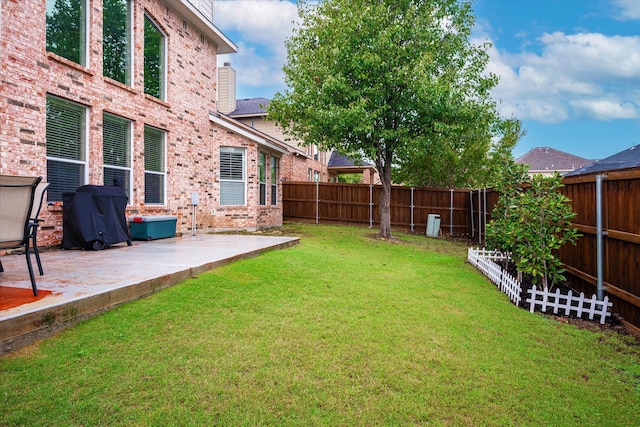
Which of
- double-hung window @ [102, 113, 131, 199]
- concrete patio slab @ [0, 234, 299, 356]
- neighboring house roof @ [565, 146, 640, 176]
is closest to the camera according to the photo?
concrete patio slab @ [0, 234, 299, 356]

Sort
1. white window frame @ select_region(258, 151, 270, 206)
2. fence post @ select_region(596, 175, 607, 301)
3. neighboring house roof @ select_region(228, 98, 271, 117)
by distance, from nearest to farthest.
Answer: fence post @ select_region(596, 175, 607, 301)
white window frame @ select_region(258, 151, 270, 206)
neighboring house roof @ select_region(228, 98, 271, 117)

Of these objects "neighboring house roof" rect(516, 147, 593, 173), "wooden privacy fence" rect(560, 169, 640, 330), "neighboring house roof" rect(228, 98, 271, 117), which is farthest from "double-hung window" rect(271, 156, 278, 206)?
"neighboring house roof" rect(516, 147, 593, 173)

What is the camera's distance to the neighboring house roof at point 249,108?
70.7 feet

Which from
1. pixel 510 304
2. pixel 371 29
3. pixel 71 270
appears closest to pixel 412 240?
pixel 371 29

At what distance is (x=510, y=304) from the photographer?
5066 mm

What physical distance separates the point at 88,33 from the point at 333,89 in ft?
20.2

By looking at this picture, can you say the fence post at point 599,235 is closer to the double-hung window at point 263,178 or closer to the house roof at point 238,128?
the house roof at point 238,128

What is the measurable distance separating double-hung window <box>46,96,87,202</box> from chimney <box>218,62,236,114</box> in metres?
14.0

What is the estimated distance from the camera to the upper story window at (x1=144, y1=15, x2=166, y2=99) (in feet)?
Answer: 29.9

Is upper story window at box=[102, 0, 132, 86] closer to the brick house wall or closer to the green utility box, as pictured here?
the brick house wall

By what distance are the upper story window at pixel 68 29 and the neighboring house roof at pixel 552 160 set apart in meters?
39.2

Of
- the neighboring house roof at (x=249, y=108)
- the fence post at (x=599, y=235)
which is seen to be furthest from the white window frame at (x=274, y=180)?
the fence post at (x=599, y=235)

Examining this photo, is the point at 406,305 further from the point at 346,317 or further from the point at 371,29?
the point at 371,29

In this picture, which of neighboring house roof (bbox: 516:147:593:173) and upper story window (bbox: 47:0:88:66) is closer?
upper story window (bbox: 47:0:88:66)
